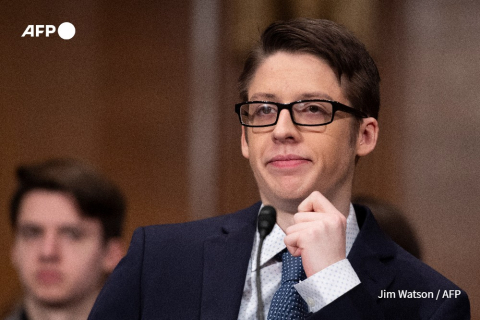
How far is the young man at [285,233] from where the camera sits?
6.82 feet

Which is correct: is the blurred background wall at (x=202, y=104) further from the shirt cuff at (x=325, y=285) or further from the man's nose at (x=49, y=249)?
the shirt cuff at (x=325, y=285)

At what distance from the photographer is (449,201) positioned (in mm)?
2432

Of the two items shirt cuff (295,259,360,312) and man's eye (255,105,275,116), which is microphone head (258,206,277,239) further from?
man's eye (255,105,275,116)

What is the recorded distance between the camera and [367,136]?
2.30 meters

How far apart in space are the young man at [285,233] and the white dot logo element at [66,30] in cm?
83

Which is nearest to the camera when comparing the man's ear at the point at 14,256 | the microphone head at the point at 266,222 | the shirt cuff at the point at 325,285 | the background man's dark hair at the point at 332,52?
the microphone head at the point at 266,222

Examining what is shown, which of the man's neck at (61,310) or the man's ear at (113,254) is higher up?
the man's ear at (113,254)

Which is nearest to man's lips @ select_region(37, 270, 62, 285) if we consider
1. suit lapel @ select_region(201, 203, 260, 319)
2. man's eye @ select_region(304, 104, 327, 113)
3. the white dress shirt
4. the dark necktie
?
suit lapel @ select_region(201, 203, 260, 319)

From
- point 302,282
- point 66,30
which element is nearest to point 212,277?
point 302,282

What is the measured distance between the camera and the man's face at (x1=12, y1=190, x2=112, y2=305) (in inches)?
99.6

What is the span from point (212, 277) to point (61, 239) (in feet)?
2.40

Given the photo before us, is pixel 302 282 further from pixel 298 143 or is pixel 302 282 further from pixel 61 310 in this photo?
pixel 61 310

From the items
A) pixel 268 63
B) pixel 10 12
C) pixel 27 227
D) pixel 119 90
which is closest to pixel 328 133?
pixel 268 63

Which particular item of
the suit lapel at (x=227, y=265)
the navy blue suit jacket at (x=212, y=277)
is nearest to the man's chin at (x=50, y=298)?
the navy blue suit jacket at (x=212, y=277)
